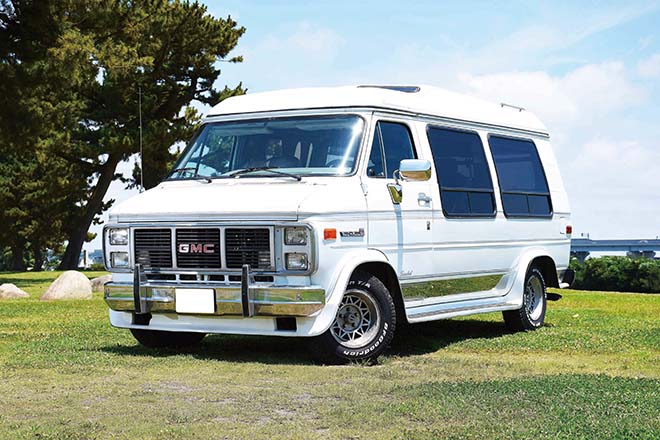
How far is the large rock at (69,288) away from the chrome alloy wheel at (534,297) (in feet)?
36.6

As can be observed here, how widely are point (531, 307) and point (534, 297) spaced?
0.16 metres

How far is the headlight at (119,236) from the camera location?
32.3ft

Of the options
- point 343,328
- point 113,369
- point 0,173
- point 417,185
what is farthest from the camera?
point 0,173

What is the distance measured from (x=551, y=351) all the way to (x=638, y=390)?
3061 mm

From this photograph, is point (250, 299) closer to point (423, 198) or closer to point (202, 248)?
point (202, 248)

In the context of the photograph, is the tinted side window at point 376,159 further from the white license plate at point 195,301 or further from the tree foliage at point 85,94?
the tree foliage at point 85,94

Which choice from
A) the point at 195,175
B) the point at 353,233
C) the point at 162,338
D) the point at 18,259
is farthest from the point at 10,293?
the point at 18,259

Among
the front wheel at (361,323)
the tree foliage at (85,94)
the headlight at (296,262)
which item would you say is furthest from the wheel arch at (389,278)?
the tree foliage at (85,94)

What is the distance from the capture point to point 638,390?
7.36 meters

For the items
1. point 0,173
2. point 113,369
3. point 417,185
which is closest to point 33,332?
point 113,369

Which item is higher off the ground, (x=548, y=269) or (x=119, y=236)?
(x=119, y=236)

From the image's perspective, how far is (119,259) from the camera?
9898 mm

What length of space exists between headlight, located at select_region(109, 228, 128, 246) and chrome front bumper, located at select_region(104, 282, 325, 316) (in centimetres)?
52

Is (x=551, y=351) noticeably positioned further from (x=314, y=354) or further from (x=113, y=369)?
(x=113, y=369)
